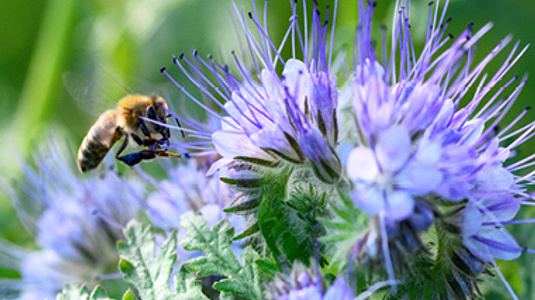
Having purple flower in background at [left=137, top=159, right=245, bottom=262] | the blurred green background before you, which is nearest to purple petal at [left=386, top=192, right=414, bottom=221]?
purple flower in background at [left=137, top=159, right=245, bottom=262]

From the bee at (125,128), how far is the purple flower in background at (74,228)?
169 mm

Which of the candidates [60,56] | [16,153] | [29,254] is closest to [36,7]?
[60,56]

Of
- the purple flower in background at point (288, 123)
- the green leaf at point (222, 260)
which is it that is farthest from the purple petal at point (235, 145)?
the green leaf at point (222, 260)

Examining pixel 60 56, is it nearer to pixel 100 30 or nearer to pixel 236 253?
pixel 100 30

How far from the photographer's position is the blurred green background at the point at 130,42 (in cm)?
336

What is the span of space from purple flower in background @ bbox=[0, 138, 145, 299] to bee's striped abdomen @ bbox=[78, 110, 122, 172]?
161mm

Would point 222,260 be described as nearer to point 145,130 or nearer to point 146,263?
point 146,263

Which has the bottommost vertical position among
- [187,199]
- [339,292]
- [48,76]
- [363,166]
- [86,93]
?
[339,292]

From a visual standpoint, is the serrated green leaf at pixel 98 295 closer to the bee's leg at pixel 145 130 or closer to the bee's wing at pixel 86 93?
the bee's leg at pixel 145 130

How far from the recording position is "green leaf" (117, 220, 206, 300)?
1781 millimetres

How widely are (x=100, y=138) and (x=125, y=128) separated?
0.11 metres

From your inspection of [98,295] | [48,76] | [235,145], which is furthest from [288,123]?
[48,76]

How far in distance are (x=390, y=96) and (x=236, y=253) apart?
2.22 ft

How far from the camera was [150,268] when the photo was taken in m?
1.89
